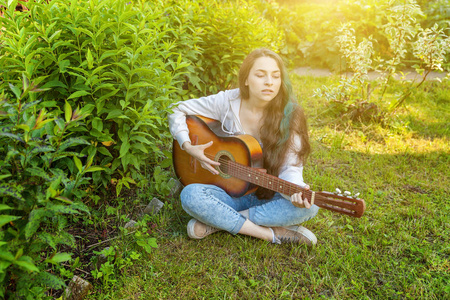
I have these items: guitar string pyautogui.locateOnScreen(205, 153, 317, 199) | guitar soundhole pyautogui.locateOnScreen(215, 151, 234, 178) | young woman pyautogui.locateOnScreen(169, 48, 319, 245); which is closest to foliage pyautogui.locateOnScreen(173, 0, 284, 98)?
young woman pyautogui.locateOnScreen(169, 48, 319, 245)

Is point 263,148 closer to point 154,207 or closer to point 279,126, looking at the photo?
point 279,126

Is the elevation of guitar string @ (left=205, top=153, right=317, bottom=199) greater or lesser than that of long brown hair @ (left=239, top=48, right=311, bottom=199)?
lesser

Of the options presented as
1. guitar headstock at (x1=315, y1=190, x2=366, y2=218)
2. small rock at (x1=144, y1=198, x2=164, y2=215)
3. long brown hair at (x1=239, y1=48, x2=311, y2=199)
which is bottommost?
small rock at (x1=144, y1=198, x2=164, y2=215)

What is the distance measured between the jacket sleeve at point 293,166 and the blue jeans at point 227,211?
190 millimetres

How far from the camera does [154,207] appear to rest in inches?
107

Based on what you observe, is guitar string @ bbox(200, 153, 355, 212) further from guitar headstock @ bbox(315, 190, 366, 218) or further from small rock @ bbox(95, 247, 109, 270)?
small rock @ bbox(95, 247, 109, 270)

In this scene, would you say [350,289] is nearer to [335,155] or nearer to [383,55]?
[335,155]

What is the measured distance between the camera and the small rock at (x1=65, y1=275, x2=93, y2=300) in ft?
6.25

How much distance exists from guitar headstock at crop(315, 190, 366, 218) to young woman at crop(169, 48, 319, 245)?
0.30 metres

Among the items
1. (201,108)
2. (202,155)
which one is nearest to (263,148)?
(202,155)

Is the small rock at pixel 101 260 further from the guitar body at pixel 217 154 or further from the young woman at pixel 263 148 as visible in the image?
the guitar body at pixel 217 154

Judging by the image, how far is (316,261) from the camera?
92.7 inches

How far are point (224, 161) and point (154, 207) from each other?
71 cm

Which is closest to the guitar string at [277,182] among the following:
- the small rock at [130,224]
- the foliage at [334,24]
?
the small rock at [130,224]
